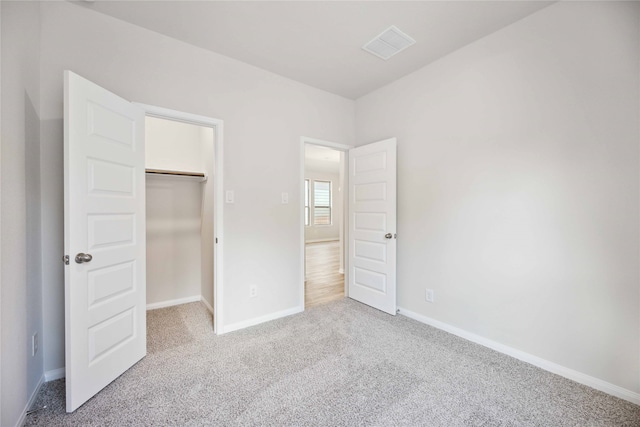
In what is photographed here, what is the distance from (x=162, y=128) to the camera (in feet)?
10.3

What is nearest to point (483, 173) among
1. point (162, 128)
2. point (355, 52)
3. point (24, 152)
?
point (355, 52)

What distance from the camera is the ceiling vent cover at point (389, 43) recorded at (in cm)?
220

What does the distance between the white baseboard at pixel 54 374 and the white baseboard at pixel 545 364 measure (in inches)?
122

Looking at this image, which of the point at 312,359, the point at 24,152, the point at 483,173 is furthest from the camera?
the point at 483,173

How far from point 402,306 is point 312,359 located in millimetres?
1372

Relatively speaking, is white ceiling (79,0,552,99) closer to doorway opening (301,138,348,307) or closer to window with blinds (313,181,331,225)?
doorway opening (301,138,348,307)

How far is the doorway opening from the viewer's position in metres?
3.84

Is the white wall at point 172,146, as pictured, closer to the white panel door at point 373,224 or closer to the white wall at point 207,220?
the white wall at point 207,220

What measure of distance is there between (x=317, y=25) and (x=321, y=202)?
7.36 m

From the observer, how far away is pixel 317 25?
6.94 feet

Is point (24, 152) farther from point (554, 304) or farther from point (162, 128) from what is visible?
point (554, 304)

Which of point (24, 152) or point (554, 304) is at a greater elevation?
point (24, 152)

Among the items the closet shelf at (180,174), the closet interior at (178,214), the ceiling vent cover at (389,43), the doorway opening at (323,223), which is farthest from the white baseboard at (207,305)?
the ceiling vent cover at (389,43)

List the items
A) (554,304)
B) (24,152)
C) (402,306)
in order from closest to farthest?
(24,152), (554,304), (402,306)
